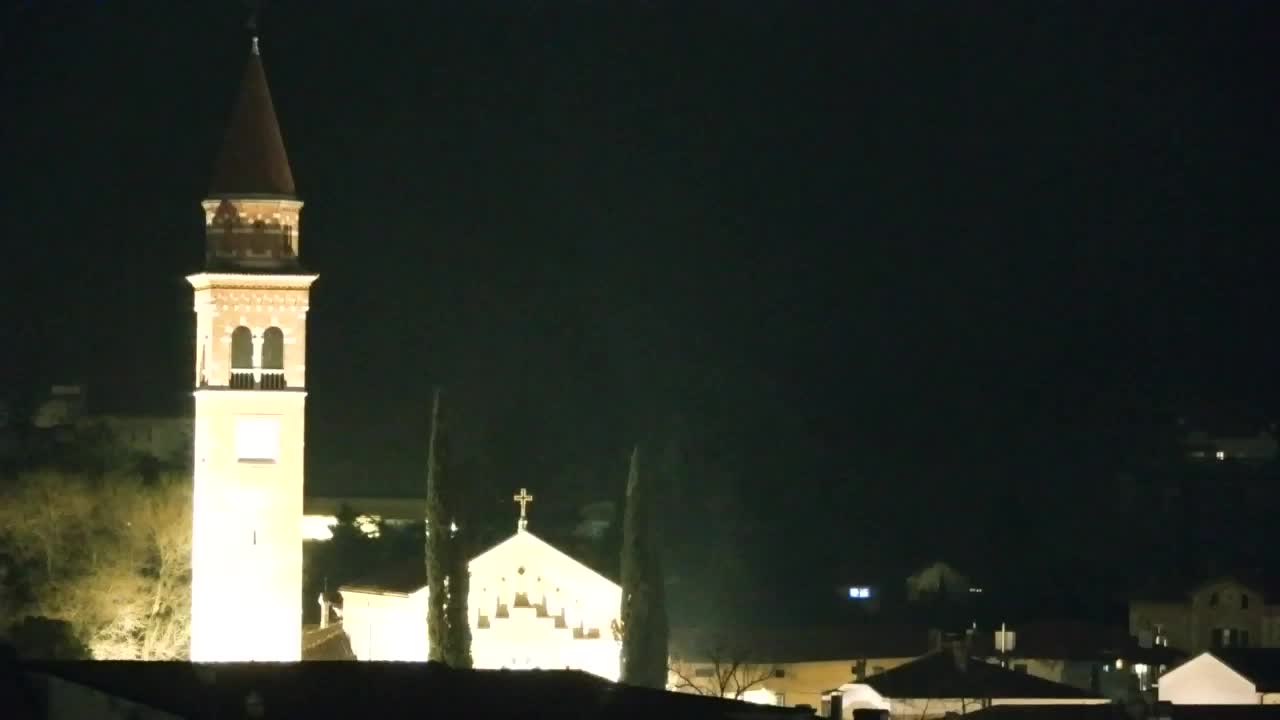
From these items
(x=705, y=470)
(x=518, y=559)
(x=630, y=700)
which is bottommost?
(x=630, y=700)

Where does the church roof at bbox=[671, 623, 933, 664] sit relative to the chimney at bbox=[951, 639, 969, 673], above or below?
above

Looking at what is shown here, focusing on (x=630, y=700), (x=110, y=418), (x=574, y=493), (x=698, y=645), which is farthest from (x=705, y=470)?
(x=630, y=700)

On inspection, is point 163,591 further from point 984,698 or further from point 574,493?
point 574,493

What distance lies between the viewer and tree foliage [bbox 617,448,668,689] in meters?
64.6

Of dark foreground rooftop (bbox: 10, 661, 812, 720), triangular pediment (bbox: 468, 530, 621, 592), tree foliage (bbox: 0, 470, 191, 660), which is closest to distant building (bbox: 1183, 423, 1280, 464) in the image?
tree foliage (bbox: 0, 470, 191, 660)

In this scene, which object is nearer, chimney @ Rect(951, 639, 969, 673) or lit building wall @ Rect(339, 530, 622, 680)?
chimney @ Rect(951, 639, 969, 673)

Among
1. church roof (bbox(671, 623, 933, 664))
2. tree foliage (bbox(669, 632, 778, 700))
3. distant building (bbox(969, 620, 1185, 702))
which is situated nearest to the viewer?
tree foliage (bbox(669, 632, 778, 700))

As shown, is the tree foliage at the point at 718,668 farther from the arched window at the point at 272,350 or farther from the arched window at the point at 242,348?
the arched window at the point at 242,348

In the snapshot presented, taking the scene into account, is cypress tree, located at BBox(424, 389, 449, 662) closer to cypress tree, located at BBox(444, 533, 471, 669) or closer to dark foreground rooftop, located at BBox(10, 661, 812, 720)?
cypress tree, located at BBox(444, 533, 471, 669)

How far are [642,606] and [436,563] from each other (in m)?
4.20

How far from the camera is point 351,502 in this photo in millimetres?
111250

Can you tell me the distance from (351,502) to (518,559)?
4424 centimetres

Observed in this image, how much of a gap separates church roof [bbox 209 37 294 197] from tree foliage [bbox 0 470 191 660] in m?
9.64

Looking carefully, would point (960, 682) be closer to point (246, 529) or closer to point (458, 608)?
point (458, 608)
